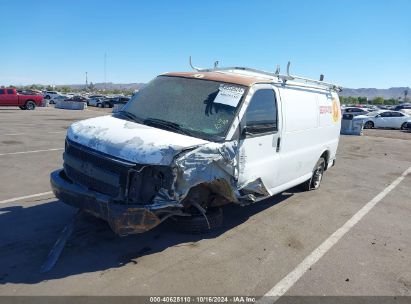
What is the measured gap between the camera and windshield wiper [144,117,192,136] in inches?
188

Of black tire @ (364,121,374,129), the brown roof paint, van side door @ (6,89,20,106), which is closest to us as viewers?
the brown roof paint

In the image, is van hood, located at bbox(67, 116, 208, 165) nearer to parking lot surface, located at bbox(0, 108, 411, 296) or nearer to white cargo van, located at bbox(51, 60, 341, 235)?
white cargo van, located at bbox(51, 60, 341, 235)

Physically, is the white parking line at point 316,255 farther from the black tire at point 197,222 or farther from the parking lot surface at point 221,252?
the black tire at point 197,222

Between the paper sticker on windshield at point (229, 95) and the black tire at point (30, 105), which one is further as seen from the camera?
the black tire at point (30, 105)

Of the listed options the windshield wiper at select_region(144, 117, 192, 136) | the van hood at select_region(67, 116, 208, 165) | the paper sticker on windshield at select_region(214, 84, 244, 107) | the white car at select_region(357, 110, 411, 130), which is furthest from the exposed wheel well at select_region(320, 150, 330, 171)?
the white car at select_region(357, 110, 411, 130)

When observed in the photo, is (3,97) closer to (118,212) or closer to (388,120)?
(118,212)

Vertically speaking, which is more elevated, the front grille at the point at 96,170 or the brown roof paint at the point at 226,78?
the brown roof paint at the point at 226,78

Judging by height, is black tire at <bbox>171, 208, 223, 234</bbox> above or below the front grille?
below

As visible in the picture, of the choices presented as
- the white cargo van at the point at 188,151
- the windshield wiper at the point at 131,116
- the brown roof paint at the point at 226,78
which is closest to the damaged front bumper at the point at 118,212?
the white cargo van at the point at 188,151

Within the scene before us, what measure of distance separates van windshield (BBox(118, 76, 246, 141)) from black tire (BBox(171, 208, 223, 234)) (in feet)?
3.59

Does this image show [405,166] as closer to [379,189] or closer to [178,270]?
[379,189]

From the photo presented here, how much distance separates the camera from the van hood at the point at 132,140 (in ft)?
13.3

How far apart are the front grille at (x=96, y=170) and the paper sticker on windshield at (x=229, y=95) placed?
168 cm

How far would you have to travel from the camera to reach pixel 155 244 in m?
4.81
